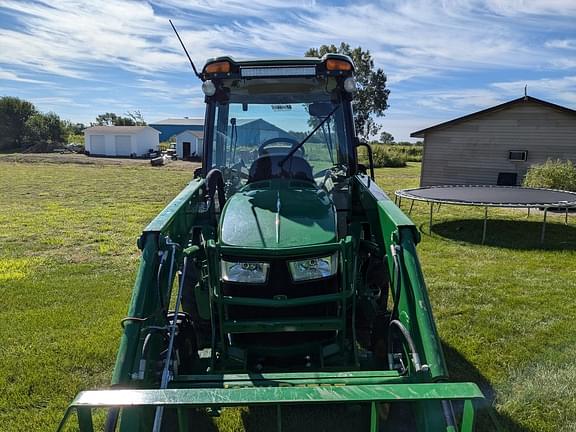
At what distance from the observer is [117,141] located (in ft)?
148

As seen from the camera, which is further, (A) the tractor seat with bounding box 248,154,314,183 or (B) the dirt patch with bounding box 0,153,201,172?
(B) the dirt patch with bounding box 0,153,201,172

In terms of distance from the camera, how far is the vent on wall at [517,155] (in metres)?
16.5

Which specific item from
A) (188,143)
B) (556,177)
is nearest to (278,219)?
(556,177)

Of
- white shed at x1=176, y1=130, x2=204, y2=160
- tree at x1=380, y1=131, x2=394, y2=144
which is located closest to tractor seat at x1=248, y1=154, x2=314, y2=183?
white shed at x1=176, y1=130, x2=204, y2=160

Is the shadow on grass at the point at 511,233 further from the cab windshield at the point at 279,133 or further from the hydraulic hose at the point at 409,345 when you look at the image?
the hydraulic hose at the point at 409,345

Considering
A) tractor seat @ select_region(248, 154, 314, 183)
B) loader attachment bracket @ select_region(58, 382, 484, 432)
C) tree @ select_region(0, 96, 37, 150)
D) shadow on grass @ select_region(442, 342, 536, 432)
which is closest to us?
loader attachment bracket @ select_region(58, 382, 484, 432)

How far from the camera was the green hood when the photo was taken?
2742 millimetres

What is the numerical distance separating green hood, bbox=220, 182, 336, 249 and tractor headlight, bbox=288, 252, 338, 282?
0.10 metres

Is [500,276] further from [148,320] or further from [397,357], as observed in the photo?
[148,320]

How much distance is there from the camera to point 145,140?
46281 mm

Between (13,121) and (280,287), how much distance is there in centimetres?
5930

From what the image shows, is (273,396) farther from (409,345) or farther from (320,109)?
(320,109)

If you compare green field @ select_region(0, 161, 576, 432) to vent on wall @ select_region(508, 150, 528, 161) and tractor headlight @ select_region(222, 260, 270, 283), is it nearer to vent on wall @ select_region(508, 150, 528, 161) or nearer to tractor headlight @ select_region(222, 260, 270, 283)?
tractor headlight @ select_region(222, 260, 270, 283)

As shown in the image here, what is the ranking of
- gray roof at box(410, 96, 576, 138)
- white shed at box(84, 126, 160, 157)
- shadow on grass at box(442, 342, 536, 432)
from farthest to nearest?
white shed at box(84, 126, 160, 157) < gray roof at box(410, 96, 576, 138) < shadow on grass at box(442, 342, 536, 432)
